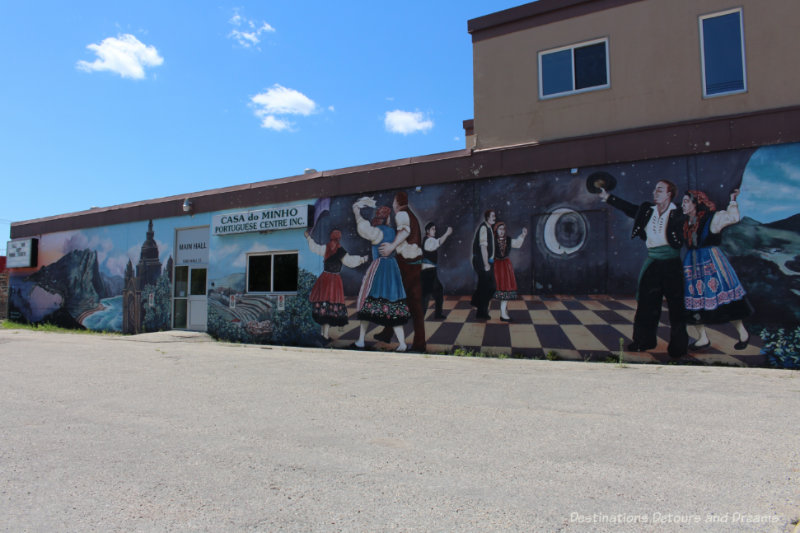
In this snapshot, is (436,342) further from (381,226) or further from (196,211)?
(196,211)

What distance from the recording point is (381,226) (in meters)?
11.2

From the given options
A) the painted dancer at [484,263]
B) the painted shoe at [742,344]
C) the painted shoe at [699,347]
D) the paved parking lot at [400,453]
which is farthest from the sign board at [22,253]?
the painted shoe at [742,344]

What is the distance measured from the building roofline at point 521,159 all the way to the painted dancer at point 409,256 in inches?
24.5

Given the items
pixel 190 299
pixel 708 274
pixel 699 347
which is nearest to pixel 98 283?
pixel 190 299

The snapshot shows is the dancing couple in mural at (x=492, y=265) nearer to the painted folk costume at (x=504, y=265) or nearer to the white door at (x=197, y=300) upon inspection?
the painted folk costume at (x=504, y=265)

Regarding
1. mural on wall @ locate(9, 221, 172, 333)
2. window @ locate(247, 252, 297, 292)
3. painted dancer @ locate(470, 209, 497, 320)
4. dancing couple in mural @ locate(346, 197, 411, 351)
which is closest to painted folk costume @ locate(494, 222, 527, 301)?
painted dancer @ locate(470, 209, 497, 320)

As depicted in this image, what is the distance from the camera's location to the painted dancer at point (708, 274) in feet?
26.8

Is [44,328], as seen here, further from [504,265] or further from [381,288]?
[504,265]

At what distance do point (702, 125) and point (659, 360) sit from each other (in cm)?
426

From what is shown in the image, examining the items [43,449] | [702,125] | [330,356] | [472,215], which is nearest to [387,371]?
[330,356]

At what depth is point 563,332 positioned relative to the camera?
9.04m

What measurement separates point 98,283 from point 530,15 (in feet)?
51.2

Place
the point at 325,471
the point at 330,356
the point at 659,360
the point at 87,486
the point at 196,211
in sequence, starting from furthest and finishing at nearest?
the point at 196,211 → the point at 330,356 → the point at 659,360 → the point at 325,471 → the point at 87,486

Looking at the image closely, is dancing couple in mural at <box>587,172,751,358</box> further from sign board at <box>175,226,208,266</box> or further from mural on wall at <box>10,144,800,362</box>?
sign board at <box>175,226,208,266</box>
